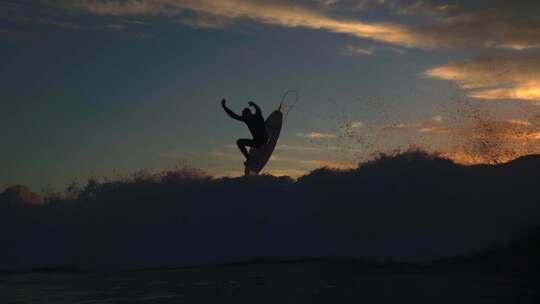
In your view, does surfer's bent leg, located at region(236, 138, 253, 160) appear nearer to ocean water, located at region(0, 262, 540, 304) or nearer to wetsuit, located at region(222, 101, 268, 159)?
wetsuit, located at region(222, 101, 268, 159)

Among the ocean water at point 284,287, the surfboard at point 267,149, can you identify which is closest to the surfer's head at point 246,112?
the surfboard at point 267,149

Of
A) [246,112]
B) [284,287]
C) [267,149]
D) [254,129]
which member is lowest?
[284,287]

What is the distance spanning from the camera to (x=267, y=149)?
1561 cm

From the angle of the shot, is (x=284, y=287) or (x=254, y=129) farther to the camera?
(x=254, y=129)

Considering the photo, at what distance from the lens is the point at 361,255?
10.6m

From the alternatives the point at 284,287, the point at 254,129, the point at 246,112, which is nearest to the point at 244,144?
the point at 254,129

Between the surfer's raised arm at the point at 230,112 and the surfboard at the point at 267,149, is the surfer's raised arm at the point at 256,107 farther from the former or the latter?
the surfboard at the point at 267,149

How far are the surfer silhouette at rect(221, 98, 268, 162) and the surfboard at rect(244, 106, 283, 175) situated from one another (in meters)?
0.31

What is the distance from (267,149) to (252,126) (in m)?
1.60

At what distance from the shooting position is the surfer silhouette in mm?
13758

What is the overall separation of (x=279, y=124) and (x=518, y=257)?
8443mm

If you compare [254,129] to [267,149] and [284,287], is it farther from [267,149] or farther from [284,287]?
[284,287]

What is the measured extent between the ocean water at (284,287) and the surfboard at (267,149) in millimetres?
4650

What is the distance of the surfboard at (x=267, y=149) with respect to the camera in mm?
14922
